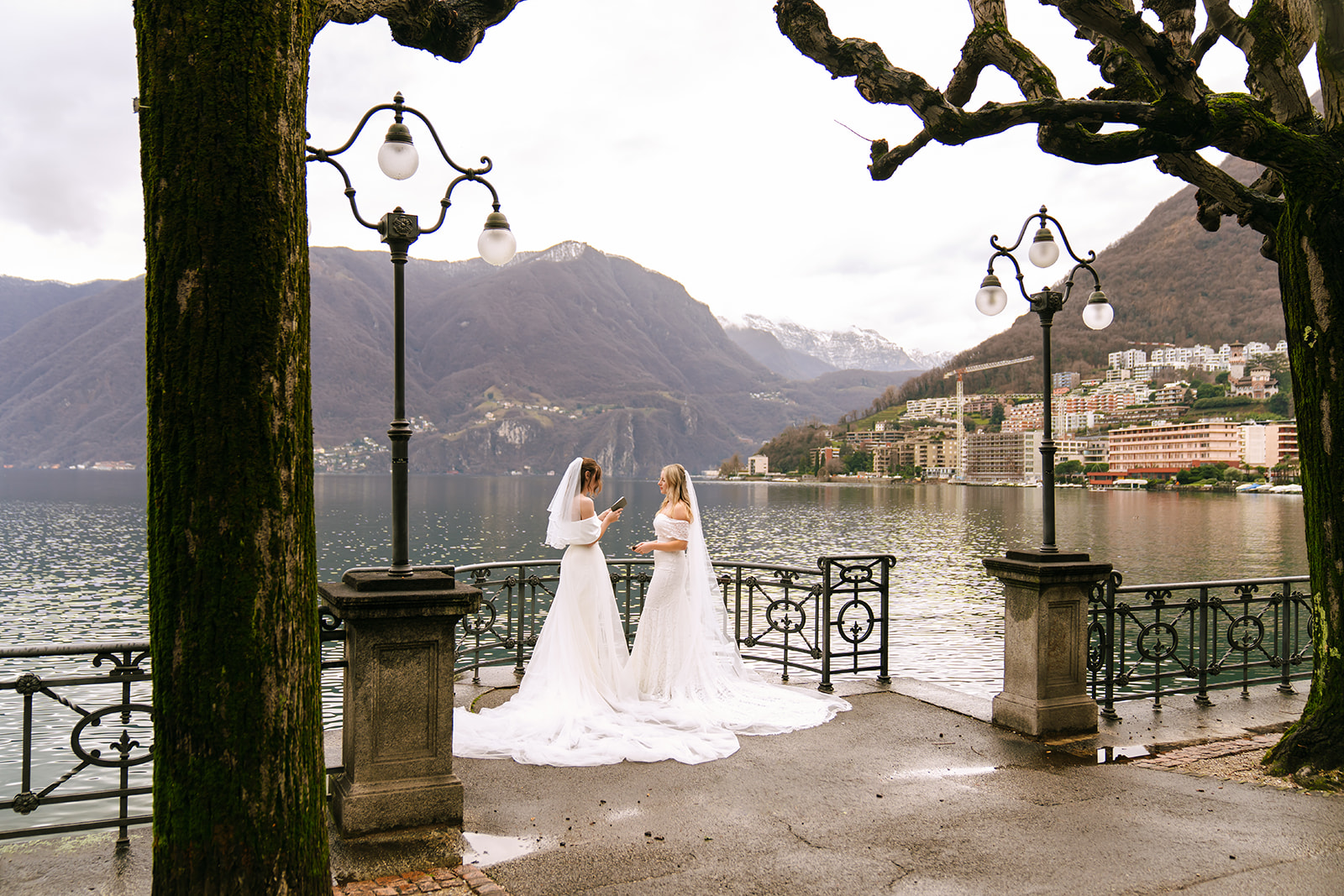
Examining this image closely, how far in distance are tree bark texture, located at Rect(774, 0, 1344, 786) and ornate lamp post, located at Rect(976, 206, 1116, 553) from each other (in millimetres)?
1514

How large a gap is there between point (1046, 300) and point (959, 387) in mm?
169631

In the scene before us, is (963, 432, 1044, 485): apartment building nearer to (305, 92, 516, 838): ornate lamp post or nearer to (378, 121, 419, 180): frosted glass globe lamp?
(378, 121, 419, 180): frosted glass globe lamp

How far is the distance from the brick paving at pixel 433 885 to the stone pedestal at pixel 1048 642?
4729 millimetres

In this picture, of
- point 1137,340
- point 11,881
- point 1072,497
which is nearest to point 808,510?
point 1072,497

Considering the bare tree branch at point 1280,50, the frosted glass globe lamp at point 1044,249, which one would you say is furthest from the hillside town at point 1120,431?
the bare tree branch at point 1280,50

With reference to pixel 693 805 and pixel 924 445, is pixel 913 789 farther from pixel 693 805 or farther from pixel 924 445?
pixel 924 445

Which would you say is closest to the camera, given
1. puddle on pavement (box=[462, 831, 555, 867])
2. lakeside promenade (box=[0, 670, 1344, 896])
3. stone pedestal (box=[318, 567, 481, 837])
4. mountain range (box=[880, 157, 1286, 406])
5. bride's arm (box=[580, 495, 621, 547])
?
lakeside promenade (box=[0, 670, 1344, 896])

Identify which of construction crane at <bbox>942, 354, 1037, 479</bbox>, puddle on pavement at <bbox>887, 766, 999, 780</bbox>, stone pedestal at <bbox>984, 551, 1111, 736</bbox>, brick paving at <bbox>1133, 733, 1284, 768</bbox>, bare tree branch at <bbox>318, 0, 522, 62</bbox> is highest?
construction crane at <bbox>942, 354, 1037, 479</bbox>

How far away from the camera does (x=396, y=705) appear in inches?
187

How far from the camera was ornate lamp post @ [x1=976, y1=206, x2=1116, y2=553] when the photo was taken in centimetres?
762

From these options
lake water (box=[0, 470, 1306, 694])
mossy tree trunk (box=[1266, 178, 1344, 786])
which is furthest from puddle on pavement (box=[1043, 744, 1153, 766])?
lake water (box=[0, 470, 1306, 694])

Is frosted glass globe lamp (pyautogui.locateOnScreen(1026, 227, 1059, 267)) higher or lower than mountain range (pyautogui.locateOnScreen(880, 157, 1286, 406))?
lower

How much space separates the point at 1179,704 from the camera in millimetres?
8281

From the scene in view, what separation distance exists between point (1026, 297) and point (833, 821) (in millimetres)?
5407
